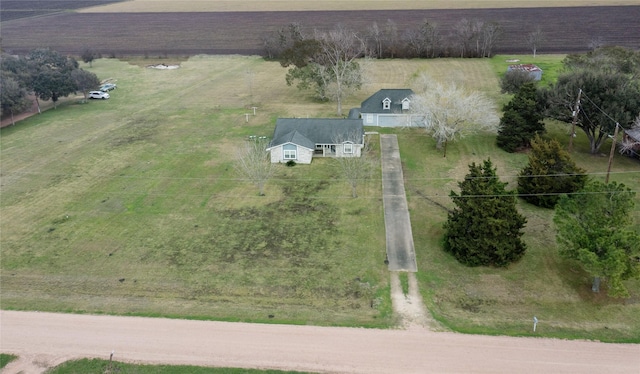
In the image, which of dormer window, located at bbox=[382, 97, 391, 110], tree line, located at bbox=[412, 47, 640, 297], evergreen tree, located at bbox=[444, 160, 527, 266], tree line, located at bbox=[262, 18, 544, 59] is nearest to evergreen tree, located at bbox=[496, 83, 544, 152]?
tree line, located at bbox=[412, 47, 640, 297]

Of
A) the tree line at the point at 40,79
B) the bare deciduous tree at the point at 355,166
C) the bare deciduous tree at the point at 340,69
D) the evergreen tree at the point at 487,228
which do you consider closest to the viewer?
the evergreen tree at the point at 487,228

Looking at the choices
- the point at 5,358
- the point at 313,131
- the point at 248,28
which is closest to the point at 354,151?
the point at 313,131

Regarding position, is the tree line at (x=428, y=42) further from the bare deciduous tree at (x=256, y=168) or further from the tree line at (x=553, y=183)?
the bare deciduous tree at (x=256, y=168)

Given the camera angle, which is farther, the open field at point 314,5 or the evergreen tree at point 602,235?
the open field at point 314,5

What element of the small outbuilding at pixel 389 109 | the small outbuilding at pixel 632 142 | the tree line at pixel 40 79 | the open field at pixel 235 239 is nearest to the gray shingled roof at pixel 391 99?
the small outbuilding at pixel 389 109

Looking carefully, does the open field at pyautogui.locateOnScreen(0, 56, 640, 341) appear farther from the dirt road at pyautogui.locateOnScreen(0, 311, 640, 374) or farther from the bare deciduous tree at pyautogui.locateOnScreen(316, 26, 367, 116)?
the bare deciduous tree at pyautogui.locateOnScreen(316, 26, 367, 116)

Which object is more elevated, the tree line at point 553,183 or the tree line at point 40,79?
the tree line at point 40,79

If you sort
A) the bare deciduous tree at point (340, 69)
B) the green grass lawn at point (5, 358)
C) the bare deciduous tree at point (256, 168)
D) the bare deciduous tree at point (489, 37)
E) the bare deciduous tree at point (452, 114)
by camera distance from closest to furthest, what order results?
1. the green grass lawn at point (5, 358)
2. the bare deciduous tree at point (256, 168)
3. the bare deciduous tree at point (452, 114)
4. the bare deciduous tree at point (340, 69)
5. the bare deciduous tree at point (489, 37)
